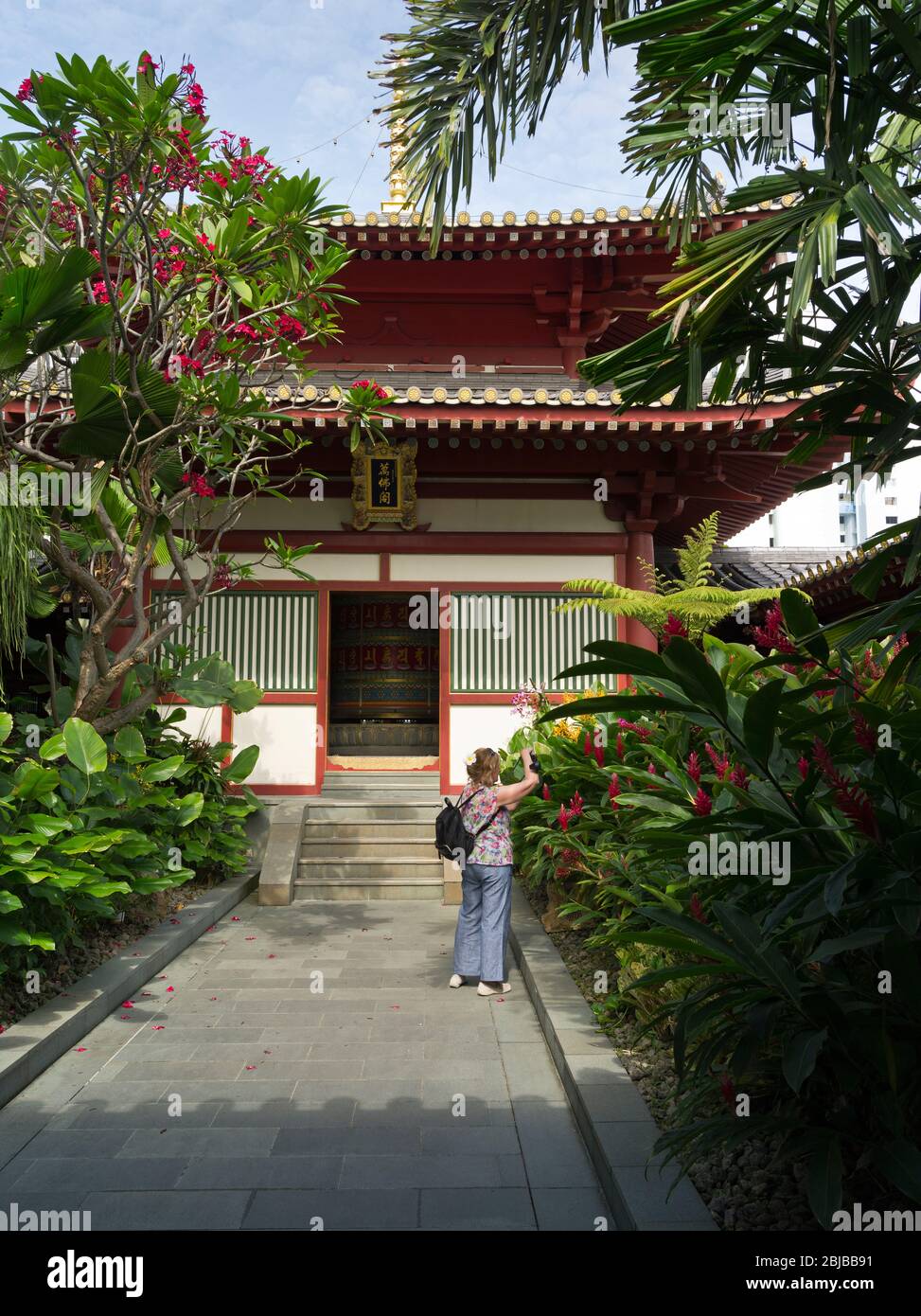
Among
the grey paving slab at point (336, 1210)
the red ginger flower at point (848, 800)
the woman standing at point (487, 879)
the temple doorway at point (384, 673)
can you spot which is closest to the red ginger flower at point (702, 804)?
the red ginger flower at point (848, 800)

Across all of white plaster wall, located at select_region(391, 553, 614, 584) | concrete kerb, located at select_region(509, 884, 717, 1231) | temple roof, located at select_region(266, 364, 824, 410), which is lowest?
concrete kerb, located at select_region(509, 884, 717, 1231)

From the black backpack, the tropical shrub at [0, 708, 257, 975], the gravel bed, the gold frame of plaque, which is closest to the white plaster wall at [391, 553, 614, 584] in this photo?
the gold frame of plaque

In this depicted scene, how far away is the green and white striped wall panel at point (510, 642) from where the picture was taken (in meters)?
9.38

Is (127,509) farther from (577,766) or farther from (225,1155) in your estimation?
(225,1155)

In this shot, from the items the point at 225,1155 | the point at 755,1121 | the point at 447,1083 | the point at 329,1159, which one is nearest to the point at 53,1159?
the point at 225,1155

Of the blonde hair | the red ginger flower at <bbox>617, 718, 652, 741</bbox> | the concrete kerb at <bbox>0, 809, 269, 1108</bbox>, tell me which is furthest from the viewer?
the red ginger flower at <bbox>617, 718, 652, 741</bbox>

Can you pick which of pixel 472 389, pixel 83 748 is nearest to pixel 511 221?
pixel 472 389

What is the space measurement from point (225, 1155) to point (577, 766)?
10.9 ft

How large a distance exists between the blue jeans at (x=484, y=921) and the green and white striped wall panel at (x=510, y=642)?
422 cm

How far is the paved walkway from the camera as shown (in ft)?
9.62

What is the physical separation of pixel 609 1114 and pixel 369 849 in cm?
529

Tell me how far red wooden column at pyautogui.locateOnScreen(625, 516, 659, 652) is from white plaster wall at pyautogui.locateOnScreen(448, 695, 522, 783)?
155cm

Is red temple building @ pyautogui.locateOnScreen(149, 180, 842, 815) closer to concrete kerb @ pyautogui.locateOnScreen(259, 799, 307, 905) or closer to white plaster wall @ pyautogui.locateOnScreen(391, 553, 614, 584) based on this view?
white plaster wall @ pyautogui.locateOnScreen(391, 553, 614, 584)

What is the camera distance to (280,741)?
30.5 ft
